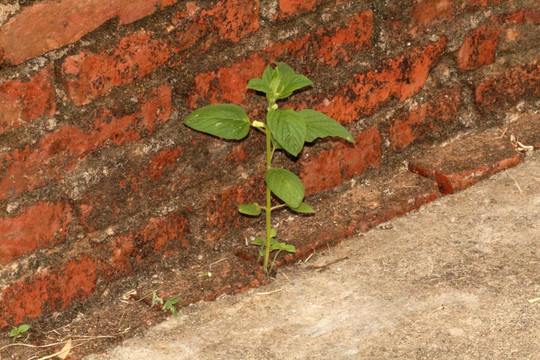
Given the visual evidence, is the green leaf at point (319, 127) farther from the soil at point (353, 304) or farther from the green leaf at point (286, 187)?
the soil at point (353, 304)

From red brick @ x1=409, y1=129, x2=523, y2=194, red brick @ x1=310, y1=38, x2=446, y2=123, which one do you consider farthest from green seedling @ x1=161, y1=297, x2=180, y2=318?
red brick @ x1=409, y1=129, x2=523, y2=194

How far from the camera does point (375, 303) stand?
248 cm

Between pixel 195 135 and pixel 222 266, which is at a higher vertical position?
pixel 195 135

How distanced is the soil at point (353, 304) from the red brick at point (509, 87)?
436mm

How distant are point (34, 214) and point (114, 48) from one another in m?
0.42

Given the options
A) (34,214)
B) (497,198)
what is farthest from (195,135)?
(497,198)

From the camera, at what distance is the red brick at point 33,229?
2389mm

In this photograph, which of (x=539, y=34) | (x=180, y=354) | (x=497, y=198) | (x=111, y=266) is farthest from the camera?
(x=539, y=34)

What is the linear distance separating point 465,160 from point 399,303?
27.2 inches

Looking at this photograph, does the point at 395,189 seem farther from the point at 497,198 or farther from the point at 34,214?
the point at 34,214

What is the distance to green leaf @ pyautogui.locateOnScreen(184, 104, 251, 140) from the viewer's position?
2455 millimetres

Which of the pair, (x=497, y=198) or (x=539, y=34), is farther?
(x=539, y=34)

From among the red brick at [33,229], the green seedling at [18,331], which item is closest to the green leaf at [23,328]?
the green seedling at [18,331]

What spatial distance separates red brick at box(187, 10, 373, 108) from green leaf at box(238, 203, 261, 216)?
264mm
